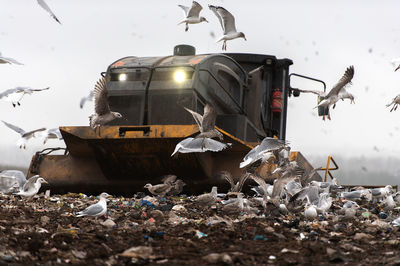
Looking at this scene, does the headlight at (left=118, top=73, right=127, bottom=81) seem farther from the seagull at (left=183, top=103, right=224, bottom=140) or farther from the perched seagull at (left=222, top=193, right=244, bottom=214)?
the perched seagull at (left=222, top=193, right=244, bottom=214)

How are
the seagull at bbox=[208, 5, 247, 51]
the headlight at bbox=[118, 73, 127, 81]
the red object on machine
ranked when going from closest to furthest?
the seagull at bbox=[208, 5, 247, 51]
the headlight at bbox=[118, 73, 127, 81]
the red object on machine

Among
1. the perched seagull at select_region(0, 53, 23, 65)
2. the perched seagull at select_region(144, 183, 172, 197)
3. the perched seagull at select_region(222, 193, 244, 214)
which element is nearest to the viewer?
the perched seagull at select_region(222, 193, 244, 214)

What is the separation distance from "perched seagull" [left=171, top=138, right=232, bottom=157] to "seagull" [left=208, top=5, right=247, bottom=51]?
6.47ft

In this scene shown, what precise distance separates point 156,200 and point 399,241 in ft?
11.2

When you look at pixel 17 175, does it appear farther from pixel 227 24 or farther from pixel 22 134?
pixel 227 24

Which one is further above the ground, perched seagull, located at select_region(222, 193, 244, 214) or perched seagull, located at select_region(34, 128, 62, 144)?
perched seagull, located at select_region(34, 128, 62, 144)

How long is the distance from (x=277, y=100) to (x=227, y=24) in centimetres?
174

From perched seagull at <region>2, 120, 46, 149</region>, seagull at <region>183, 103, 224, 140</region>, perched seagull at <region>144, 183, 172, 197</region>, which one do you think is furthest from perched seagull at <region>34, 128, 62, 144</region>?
seagull at <region>183, 103, 224, 140</region>

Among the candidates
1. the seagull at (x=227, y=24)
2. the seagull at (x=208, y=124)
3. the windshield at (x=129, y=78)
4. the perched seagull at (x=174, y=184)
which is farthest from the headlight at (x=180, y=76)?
the seagull at (x=208, y=124)

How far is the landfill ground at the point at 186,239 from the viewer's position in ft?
12.0

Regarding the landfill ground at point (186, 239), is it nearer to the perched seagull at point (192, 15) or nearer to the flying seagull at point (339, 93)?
the flying seagull at point (339, 93)

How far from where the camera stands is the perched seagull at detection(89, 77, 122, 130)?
741 cm

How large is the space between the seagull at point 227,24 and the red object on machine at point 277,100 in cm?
135

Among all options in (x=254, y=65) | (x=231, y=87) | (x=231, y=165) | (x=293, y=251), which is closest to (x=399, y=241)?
(x=293, y=251)
